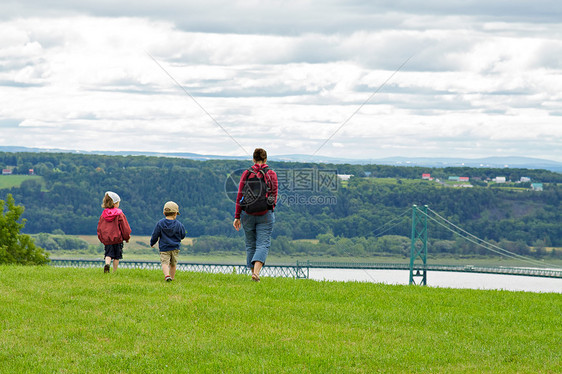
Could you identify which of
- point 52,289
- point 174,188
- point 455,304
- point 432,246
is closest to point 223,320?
point 52,289

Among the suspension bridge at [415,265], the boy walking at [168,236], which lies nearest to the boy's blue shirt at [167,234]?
the boy walking at [168,236]

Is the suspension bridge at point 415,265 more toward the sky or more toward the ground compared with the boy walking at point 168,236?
more toward the ground

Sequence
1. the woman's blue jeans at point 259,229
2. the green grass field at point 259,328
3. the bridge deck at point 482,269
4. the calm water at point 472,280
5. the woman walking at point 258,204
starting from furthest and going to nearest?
1. the bridge deck at point 482,269
2. the calm water at point 472,280
3. the woman's blue jeans at point 259,229
4. the woman walking at point 258,204
5. the green grass field at point 259,328

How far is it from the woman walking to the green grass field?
2.06 ft

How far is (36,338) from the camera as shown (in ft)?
25.2

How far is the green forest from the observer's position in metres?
128

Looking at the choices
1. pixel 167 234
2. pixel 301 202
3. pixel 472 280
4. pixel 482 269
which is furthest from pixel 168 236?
pixel 301 202

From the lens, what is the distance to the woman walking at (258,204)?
1158 cm

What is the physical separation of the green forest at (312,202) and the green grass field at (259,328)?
357 feet

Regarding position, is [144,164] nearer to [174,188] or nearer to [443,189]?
[174,188]

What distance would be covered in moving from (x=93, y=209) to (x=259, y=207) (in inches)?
5264

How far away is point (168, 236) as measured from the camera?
11477mm

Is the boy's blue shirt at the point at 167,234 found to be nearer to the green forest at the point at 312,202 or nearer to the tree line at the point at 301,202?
the green forest at the point at 312,202

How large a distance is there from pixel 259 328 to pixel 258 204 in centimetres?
347
